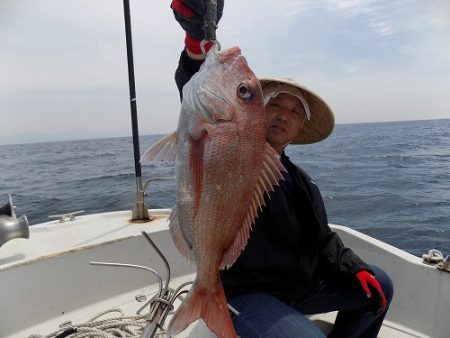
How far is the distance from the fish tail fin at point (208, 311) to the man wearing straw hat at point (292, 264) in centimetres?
44

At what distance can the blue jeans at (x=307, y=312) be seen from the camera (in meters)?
1.97

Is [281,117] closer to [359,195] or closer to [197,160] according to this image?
[197,160]

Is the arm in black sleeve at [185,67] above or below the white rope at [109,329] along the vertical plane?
above

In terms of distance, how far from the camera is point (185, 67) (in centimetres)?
206

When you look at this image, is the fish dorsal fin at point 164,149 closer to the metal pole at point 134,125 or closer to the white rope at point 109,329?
the white rope at point 109,329

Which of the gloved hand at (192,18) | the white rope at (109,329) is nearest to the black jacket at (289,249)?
the gloved hand at (192,18)

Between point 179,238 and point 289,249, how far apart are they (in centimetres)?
96

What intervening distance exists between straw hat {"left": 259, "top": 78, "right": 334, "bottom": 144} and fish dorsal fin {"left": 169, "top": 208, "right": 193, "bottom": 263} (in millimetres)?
1107

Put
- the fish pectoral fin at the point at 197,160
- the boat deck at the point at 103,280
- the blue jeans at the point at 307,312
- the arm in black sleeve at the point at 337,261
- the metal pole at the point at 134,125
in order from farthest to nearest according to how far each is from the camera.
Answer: the metal pole at the point at 134,125
the boat deck at the point at 103,280
the arm in black sleeve at the point at 337,261
the blue jeans at the point at 307,312
the fish pectoral fin at the point at 197,160

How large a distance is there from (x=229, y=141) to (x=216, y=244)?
1.53 ft

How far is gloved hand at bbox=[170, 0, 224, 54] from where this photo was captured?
1.67m

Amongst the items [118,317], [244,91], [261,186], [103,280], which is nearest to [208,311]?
[261,186]

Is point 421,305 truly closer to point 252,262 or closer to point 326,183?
point 252,262

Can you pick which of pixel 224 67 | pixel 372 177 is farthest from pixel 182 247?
pixel 372 177
